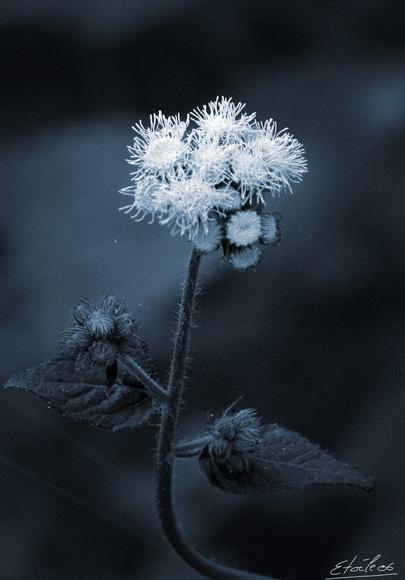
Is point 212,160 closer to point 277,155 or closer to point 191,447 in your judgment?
point 277,155

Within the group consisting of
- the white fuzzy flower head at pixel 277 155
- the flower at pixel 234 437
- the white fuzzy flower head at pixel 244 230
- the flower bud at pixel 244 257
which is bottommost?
the flower at pixel 234 437

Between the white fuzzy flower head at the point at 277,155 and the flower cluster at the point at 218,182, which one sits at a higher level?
the white fuzzy flower head at the point at 277,155

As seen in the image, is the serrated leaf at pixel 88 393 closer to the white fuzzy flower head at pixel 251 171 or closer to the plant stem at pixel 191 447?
the plant stem at pixel 191 447

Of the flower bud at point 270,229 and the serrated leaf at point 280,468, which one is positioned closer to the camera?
the flower bud at point 270,229

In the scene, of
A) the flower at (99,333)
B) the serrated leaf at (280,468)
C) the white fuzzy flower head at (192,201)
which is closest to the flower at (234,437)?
the serrated leaf at (280,468)
